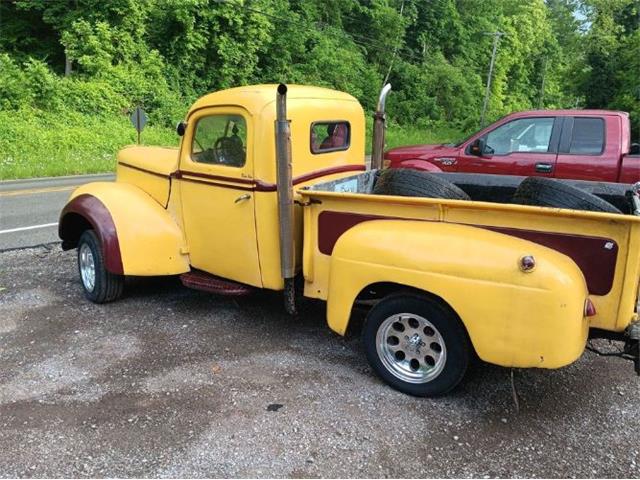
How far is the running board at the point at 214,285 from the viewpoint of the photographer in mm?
4727

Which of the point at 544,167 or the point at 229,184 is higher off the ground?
the point at 229,184

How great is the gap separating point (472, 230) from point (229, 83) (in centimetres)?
2615

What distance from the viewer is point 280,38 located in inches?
1185

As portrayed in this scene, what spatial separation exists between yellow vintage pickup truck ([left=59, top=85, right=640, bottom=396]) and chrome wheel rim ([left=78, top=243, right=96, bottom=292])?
21mm

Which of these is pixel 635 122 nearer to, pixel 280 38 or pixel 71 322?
pixel 280 38

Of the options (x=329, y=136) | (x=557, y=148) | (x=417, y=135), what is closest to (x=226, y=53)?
(x=417, y=135)

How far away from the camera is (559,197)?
3.65 meters

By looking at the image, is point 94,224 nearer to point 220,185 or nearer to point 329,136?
point 220,185

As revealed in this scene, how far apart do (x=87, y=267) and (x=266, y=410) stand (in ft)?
9.13

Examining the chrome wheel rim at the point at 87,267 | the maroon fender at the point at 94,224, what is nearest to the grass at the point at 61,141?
the maroon fender at the point at 94,224

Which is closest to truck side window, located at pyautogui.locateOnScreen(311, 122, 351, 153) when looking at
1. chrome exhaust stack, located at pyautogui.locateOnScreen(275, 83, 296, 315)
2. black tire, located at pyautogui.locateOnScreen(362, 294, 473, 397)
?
chrome exhaust stack, located at pyautogui.locateOnScreen(275, 83, 296, 315)

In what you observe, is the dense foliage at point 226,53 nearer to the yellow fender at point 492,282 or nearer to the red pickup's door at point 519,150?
the red pickup's door at point 519,150

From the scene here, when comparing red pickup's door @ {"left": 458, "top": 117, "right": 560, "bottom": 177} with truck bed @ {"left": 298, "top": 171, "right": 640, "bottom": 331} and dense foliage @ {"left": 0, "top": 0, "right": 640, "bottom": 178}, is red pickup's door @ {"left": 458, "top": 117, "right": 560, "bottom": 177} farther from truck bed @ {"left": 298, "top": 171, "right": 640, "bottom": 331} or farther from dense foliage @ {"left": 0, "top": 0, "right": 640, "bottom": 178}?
dense foliage @ {"left": 0, "top": 0, "right": 640, "bottom": 178}

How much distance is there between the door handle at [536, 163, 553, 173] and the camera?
24.7 ft
